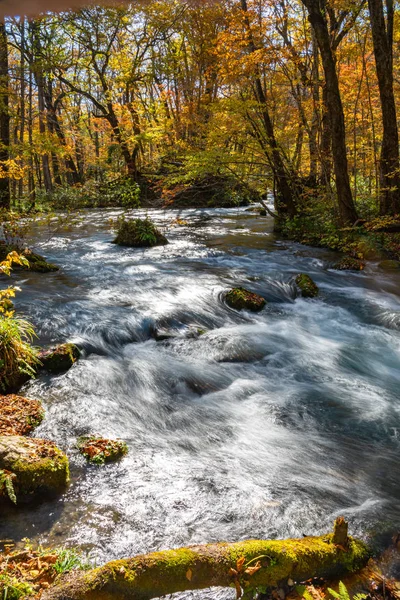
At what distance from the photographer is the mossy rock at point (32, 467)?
3.18m

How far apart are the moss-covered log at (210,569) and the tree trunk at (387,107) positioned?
9926 mm

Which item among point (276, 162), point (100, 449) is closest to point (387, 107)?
point (276, 162)

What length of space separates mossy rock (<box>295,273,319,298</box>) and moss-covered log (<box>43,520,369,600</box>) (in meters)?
7.02

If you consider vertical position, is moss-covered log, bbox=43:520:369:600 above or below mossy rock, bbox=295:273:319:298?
below

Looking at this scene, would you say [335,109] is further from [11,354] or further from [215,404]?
[11,354]

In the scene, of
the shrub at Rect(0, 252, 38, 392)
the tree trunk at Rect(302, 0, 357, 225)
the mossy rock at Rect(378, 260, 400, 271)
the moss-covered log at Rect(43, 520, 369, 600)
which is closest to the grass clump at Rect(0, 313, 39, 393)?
the shrub at Rect(0, 252, 38, 392)

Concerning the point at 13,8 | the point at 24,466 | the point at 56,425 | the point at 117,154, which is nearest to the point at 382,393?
the point at 56,425

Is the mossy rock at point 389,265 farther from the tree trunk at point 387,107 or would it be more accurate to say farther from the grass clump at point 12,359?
the grass clump at point 12,359

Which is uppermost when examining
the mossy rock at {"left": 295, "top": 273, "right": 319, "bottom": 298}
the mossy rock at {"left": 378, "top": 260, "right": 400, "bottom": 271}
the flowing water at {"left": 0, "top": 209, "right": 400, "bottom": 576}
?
the mossy rock at {"left": 378, "top": 260, "right": 400, "bottom": 271}

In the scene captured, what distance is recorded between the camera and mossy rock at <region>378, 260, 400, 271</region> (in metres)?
10.5

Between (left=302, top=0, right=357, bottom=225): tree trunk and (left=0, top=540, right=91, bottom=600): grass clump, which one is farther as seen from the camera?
(left=302, top=0, right=357, bottom=225): tree trunk

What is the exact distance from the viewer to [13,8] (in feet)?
1.91

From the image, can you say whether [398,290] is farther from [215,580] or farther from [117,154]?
[117,154]

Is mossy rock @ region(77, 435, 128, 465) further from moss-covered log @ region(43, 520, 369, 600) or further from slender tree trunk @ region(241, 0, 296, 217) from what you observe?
slender tree trunk @ region(241, 0, 296, 217)
